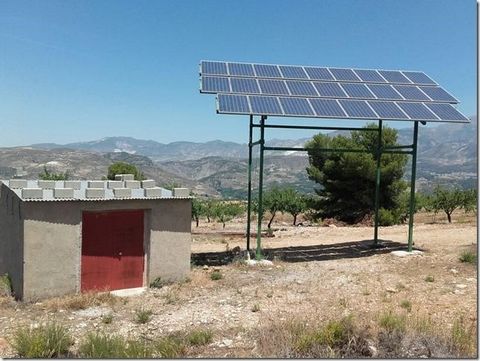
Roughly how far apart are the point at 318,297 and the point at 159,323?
3.78 meters

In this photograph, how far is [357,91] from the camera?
15.6 m

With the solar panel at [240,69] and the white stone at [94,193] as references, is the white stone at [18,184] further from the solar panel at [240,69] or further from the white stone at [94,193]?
the solar panel at [240,69]

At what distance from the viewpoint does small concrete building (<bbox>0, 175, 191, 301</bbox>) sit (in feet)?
34.3

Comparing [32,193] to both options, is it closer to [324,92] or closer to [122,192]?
[122,192]

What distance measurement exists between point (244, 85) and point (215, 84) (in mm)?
1042

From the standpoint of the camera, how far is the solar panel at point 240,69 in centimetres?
1571

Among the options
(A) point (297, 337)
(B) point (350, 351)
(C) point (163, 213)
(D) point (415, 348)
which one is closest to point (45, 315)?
(C) point (163, 213)

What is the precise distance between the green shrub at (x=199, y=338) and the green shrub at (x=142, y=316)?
5.18ft

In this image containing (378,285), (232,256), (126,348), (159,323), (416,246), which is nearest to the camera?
(126,348)

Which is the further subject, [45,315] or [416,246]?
[416,246]

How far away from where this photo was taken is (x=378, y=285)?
11.6 meters

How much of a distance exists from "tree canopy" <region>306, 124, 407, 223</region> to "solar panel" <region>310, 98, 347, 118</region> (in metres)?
15.5

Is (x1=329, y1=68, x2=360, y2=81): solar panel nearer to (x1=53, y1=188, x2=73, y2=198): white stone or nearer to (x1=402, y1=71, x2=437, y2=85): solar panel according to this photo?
(x1=402, y1=71, x2=437, y2=85): solar panel

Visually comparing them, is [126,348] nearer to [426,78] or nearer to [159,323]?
[159,323]
